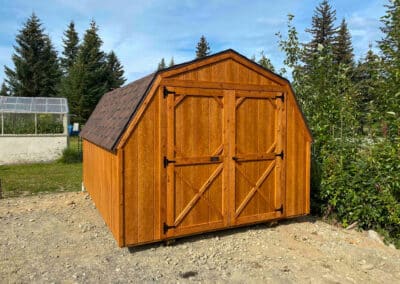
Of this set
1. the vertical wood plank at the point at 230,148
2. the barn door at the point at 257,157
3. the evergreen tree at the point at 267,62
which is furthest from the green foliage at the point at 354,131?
the vertical wood plank at the point at 230,148

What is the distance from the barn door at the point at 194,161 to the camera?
4578mm

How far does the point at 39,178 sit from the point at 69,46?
3002 centimetres

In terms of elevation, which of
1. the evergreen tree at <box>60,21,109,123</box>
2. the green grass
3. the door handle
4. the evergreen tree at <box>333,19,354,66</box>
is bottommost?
the green grass

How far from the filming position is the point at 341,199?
18.5ft

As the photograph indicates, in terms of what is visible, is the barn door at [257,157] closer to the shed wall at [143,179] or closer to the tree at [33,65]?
the shed wall at [143,179]

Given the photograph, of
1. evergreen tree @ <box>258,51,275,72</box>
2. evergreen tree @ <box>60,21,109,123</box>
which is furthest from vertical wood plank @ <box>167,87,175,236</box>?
evergreen tree @ <box>60,21,109,123</box>

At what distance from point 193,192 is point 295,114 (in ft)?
7.48

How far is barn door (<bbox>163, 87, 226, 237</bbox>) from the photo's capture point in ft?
15.0

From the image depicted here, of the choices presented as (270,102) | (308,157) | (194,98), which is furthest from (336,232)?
(194,98)

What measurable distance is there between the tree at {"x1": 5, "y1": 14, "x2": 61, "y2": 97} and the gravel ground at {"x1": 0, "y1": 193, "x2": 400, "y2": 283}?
93.3 feet

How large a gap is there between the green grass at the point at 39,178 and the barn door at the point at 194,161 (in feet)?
17.0

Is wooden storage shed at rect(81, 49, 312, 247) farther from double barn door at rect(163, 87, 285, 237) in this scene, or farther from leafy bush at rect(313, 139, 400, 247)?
leafy bush at rect(313, 139, 400, 247)

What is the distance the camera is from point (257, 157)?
5.23m

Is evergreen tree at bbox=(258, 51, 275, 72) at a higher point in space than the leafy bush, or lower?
higher
